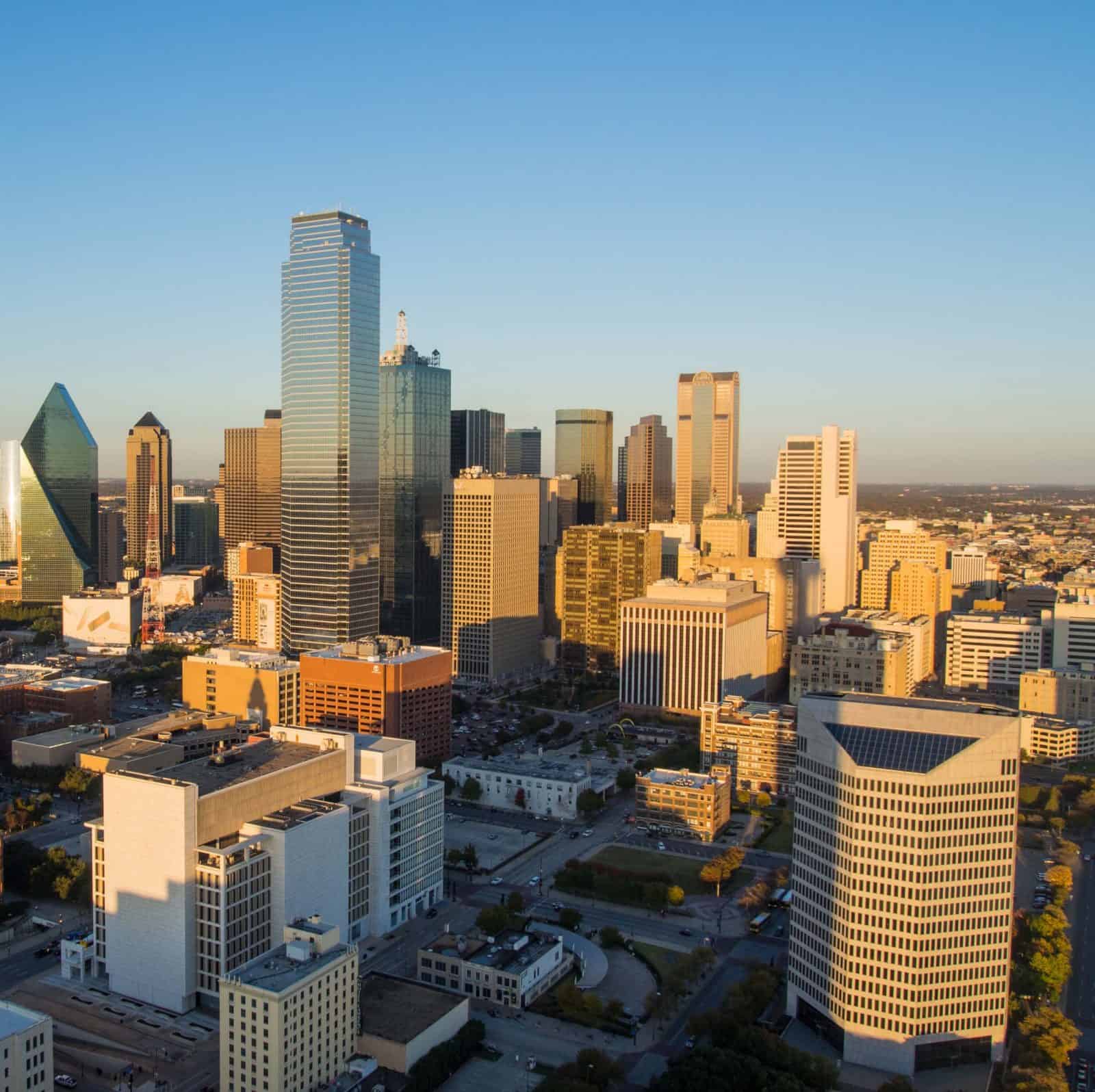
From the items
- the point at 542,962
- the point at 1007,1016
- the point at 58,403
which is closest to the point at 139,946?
the point at 542,962

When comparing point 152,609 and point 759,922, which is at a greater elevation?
point 152,609

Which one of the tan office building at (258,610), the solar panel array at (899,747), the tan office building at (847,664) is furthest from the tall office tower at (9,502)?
the solar panel array at (899,747)

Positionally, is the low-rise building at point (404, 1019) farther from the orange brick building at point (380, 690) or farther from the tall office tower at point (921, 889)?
the orange brick building at point (380, 690)

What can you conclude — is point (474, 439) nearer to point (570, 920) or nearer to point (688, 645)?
point (688, 645)

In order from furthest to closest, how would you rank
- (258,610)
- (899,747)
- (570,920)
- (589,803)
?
(258,610), (589,803), (570,920), (899,747)

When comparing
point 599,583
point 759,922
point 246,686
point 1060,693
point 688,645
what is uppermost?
point 599,583

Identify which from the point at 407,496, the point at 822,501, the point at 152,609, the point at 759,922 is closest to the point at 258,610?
the point at 407,496
